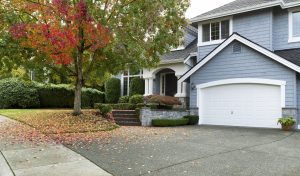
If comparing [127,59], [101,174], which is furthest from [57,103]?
[101,174]

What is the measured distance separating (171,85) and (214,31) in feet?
17.4

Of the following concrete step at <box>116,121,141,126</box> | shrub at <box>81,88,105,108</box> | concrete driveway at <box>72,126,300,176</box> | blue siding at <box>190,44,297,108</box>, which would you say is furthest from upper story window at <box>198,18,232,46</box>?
shrub at <box>81,88,105,108</box>

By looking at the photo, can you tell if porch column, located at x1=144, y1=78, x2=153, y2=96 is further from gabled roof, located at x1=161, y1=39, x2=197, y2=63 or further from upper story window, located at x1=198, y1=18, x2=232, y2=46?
upper story window, located at x1=198, y1=18, x2=232, y2=46

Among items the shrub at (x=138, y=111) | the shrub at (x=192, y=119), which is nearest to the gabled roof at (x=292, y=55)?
the shrub at (x=192, y=119)

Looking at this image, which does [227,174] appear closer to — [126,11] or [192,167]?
[192,167]

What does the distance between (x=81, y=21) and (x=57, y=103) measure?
1209 centimetres

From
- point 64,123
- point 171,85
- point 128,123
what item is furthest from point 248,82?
point 64,123

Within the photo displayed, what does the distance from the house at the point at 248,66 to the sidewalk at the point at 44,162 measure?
27.5 feet

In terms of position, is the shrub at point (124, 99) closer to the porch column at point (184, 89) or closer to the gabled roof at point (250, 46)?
the porch column at point (184, 89)

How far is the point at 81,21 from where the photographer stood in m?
12.0

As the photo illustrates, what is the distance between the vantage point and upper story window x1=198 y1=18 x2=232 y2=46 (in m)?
17.6

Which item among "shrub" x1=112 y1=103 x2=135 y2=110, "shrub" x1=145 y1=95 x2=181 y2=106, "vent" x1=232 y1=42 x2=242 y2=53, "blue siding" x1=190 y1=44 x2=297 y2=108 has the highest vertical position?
"vent" x1=232 y1=42 x2=242 y2=53

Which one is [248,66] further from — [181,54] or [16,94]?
[16,94]

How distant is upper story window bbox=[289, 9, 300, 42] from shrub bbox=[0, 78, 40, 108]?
54.9ft
